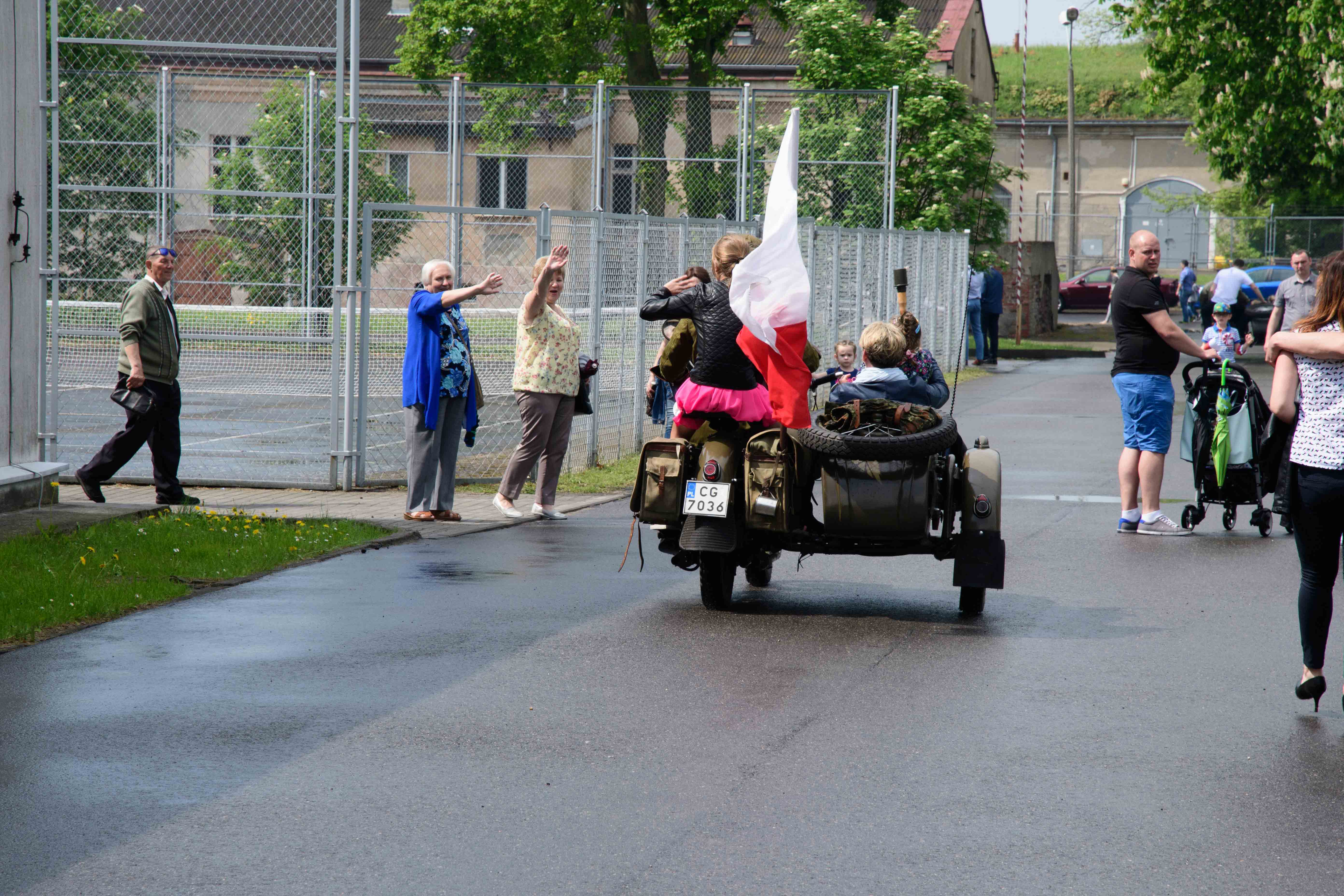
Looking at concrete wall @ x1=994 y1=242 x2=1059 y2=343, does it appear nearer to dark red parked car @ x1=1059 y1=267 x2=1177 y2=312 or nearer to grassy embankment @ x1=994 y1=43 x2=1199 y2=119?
dark red parked car @ x1=1059 y1=267 x2=1177 y2=312

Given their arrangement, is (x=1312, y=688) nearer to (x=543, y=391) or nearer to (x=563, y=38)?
(x=543, y=391)

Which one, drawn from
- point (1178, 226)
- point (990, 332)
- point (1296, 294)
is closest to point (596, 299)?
point (1296, 294)

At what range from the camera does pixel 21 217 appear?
433 inches

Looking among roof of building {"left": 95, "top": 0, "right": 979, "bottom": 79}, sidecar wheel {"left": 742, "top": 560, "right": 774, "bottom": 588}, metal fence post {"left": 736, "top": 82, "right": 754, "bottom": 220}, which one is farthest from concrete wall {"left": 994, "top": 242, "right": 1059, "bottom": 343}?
sidecar wheel {"left": 742, "top": 560, "right": 774, "bottom": 588}

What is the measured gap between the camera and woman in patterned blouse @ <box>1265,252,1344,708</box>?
607cm

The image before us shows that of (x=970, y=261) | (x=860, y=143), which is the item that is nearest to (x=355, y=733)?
(x=860, y=143)

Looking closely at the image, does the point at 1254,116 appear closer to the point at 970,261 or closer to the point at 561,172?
the point at 970,261

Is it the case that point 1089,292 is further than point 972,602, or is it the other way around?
point 1089,292

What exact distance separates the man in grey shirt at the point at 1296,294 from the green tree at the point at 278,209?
10.9 m

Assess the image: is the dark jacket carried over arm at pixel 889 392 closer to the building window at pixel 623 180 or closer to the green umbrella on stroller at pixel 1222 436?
the green umbrella on stroller at pixel 1222 436

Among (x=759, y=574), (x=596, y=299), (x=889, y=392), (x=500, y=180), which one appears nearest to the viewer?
(x=889, y=392)

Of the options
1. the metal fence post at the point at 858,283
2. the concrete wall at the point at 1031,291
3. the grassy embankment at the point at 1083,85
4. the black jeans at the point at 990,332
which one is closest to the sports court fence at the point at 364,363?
the metal fence post at the point at 858,283

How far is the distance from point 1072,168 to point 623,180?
2846 cm

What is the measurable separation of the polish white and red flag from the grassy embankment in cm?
6106
